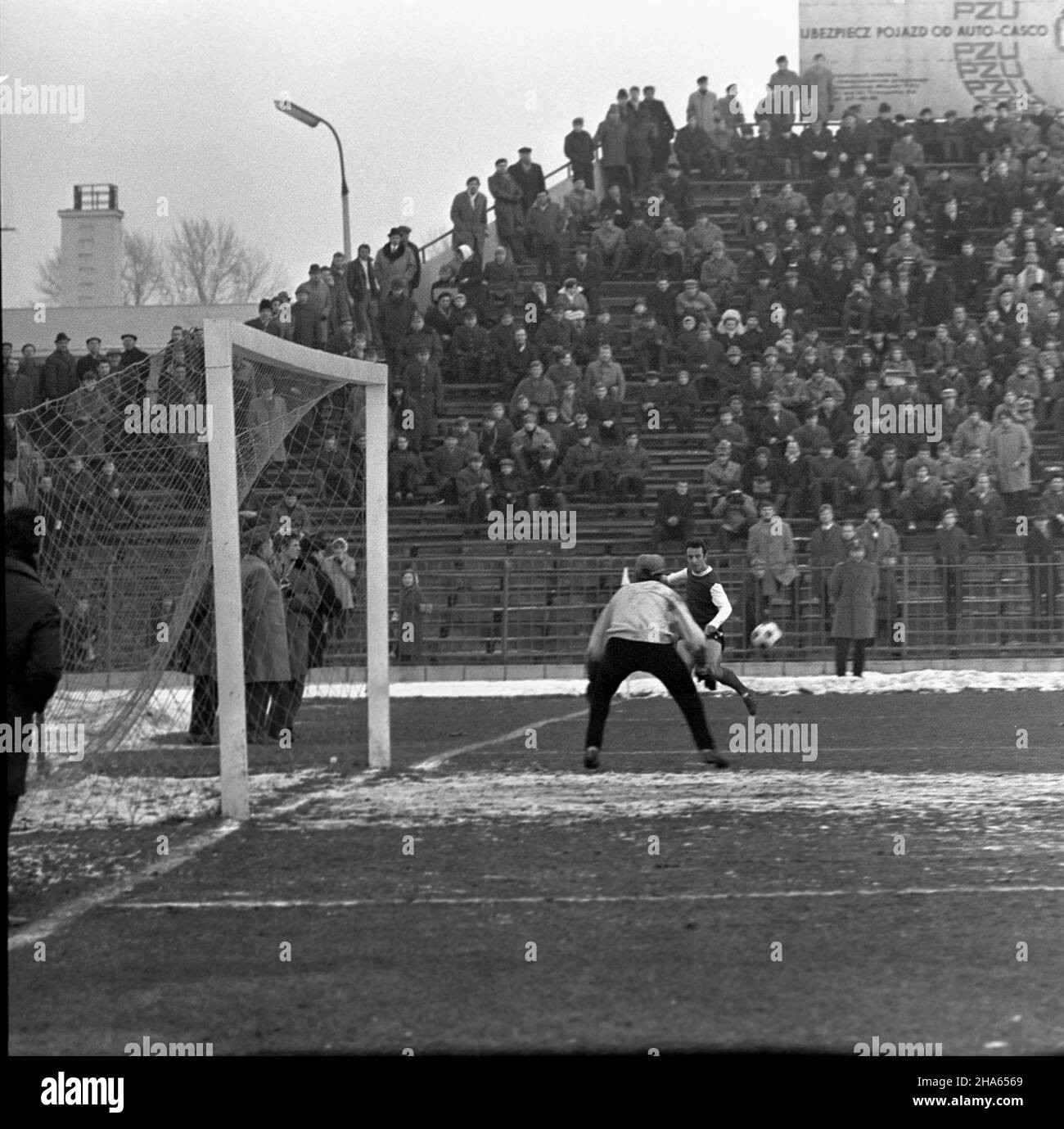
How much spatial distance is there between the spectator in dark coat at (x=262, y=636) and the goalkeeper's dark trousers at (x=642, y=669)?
8.17 ft

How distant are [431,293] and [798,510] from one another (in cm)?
673

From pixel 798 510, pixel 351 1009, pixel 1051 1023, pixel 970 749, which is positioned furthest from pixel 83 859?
pixel 798 510

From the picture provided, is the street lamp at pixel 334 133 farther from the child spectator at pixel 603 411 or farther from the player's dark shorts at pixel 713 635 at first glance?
the player's dark shorts at pixel 713 635

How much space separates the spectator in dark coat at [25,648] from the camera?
7520mm

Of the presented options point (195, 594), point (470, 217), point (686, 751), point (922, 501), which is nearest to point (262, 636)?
point (195, 594)

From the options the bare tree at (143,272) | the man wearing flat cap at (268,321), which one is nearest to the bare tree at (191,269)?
the bare tree at (143,272)

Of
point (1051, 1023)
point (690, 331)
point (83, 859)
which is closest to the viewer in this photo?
point (1051, 1023)

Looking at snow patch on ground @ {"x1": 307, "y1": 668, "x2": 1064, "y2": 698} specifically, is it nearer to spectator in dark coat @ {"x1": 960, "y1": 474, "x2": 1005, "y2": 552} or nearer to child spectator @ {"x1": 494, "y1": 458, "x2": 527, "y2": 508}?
spectator in dark coat @ {"x1": 960, "y1": 474, "x2": 1005, "y2": 552}

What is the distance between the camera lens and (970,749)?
14.0 m

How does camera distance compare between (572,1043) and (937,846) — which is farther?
(937,846)

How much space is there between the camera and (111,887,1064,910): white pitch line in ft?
26.2

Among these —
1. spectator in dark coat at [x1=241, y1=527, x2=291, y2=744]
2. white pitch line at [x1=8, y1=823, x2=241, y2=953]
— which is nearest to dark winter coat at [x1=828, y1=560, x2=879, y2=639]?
spectator in dark coat at [x1=241, y1=527, x2=291, y2=744]

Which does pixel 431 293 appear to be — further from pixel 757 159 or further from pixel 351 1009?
pixel 351 1009

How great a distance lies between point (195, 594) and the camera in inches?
478
